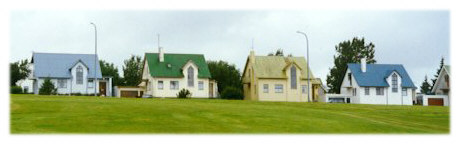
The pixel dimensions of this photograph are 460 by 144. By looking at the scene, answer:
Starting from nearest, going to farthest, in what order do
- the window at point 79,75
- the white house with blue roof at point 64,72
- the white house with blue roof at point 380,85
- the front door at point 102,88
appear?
the white house with blue roof at point 64,72 → the window at point 79,75 → the front door at point 102,88 → the white house with blue roof at point 380,85

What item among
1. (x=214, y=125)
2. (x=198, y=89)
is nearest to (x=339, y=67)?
(x=198, y=89)

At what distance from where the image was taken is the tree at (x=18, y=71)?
300ft

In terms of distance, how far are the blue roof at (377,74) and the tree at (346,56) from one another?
10315 mm

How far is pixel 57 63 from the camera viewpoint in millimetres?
83250

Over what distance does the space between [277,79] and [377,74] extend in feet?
58.6

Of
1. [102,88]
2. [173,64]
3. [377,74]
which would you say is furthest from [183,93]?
[377,74]

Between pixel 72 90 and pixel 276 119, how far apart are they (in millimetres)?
53996

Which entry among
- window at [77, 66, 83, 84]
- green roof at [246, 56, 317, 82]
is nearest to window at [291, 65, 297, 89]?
green roof at [246, 56, 317, 82]

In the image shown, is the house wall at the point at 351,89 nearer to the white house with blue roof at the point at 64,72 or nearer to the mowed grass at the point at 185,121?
the white house with blue roof at the point at 64,72

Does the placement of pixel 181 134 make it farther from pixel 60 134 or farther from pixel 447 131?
pixel 447 131

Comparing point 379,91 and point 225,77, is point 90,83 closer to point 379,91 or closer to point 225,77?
point 225,77

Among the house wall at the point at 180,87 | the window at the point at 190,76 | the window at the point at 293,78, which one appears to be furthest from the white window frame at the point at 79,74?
the window at the point at 293,78

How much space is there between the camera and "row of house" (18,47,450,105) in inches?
3145

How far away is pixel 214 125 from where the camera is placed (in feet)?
99.7
